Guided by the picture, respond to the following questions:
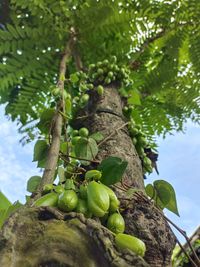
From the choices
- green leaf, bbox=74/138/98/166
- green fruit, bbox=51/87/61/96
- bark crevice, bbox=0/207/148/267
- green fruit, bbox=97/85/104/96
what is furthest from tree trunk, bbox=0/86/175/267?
green fruit, bbox=97/85/104/96

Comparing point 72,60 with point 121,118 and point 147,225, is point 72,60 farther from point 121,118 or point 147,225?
point 147,225

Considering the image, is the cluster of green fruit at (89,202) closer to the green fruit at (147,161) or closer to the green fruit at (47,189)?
the green fruit at (47,189)

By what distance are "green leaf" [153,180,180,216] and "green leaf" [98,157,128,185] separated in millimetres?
154

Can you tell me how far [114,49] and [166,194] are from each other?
126 cm

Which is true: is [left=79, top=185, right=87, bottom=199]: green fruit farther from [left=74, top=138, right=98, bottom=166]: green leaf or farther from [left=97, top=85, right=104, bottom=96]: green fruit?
[left=97, top=85, right=104, bottom=96]: green fruit

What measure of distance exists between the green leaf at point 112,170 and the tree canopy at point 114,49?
89 centimetres

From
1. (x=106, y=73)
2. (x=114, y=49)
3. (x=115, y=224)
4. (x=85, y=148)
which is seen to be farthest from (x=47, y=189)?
(x=114, y=49)

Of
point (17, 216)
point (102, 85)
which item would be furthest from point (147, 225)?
point (102, 85)

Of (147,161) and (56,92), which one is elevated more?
(56,92)

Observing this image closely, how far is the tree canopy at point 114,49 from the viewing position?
2.07 meters

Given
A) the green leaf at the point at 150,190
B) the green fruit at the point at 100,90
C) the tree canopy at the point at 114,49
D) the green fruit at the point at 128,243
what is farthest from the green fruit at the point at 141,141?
the green fruit at the point at 128,243

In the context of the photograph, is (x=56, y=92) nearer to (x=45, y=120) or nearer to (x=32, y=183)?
(x=45, y=120)

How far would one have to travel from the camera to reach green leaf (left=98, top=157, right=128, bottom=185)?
3.37 feet

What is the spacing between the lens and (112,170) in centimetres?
104
